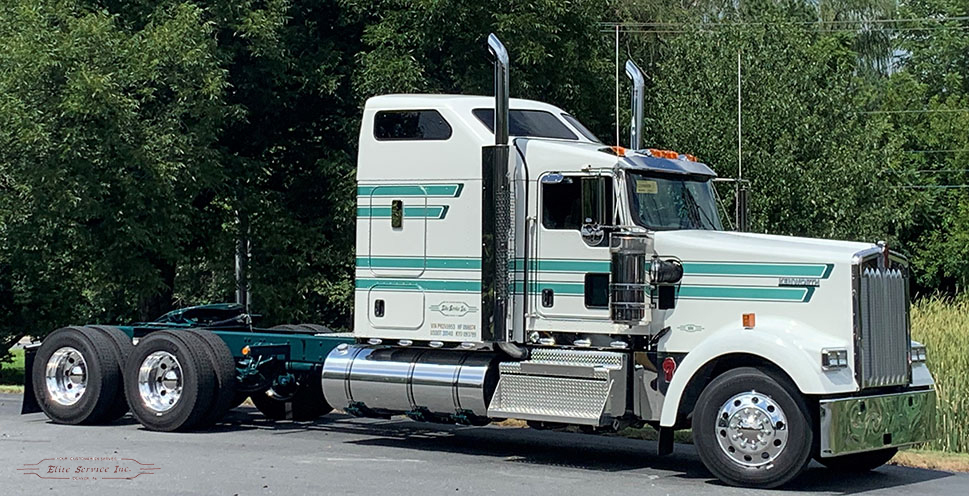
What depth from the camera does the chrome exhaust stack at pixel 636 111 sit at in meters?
14.9

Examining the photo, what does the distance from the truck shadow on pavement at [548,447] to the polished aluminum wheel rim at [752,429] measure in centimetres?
43

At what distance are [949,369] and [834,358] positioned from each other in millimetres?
6282

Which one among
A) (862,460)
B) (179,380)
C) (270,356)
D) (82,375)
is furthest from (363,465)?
(82,375)

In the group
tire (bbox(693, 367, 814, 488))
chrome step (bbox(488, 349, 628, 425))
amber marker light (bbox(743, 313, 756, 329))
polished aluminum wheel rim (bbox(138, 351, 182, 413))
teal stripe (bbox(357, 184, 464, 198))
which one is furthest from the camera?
polished aluminum wheel rim (bbox(138, 351, 182, 413))

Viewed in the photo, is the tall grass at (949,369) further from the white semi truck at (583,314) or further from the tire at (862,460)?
A: the white semi truck at (583,314)

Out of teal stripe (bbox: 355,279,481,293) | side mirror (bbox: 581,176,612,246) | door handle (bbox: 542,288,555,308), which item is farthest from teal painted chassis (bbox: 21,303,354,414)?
side mirror (bbox: 581,176,612,246)

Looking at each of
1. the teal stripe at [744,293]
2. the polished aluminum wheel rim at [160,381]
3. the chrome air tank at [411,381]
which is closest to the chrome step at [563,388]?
the chrome air tank at [411,381]

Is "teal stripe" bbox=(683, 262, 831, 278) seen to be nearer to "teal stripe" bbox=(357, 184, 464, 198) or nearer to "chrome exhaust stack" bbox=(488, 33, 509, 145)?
"chrome exhaust stack" bbox=(488, 33, 509, 145)

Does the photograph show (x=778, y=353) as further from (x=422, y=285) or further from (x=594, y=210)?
(x=422, y=285)

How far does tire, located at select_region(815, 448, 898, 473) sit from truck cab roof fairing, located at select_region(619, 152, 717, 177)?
10.5 ft

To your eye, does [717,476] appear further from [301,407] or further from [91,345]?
[91,345]

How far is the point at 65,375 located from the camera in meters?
17.0

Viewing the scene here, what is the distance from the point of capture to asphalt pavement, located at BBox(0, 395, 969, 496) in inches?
468

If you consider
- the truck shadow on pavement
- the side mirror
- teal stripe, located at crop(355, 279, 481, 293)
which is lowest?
the truck shadow on pavement
